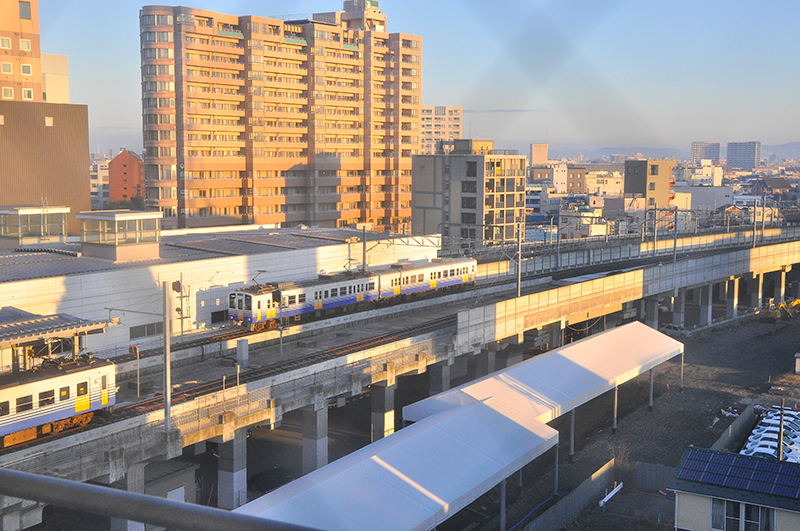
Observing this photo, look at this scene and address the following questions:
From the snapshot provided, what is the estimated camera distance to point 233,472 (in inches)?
992

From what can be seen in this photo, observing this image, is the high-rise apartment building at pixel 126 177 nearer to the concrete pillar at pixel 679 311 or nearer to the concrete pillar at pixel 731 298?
the concrete pillar at pixel 679 311

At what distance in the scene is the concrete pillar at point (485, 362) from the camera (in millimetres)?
42000

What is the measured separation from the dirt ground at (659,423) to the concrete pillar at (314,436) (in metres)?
6.32

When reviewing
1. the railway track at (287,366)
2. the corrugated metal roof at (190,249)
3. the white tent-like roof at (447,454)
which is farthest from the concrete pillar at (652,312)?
the white tent-like roof at (447,454)

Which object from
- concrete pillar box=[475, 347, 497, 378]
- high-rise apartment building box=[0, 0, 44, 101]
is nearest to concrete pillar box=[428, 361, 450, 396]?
concrete pillar box=[475, 347, 497, 378]

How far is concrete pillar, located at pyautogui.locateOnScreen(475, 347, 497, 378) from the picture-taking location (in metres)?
42.0

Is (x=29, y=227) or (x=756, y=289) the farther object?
(x=756, y=289)

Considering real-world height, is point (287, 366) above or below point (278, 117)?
below

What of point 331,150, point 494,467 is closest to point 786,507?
point 494,467

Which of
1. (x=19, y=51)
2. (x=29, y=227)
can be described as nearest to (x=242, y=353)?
(x=29, y=227)

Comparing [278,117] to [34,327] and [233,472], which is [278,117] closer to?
[34,327]

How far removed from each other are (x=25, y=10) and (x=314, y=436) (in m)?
47.9

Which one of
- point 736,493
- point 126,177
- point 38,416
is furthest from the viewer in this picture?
point 126,177

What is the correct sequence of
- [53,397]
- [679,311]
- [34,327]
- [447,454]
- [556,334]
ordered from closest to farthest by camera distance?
[53,397] < [447,454] < [34,327] < [556,334] < [679,311]
